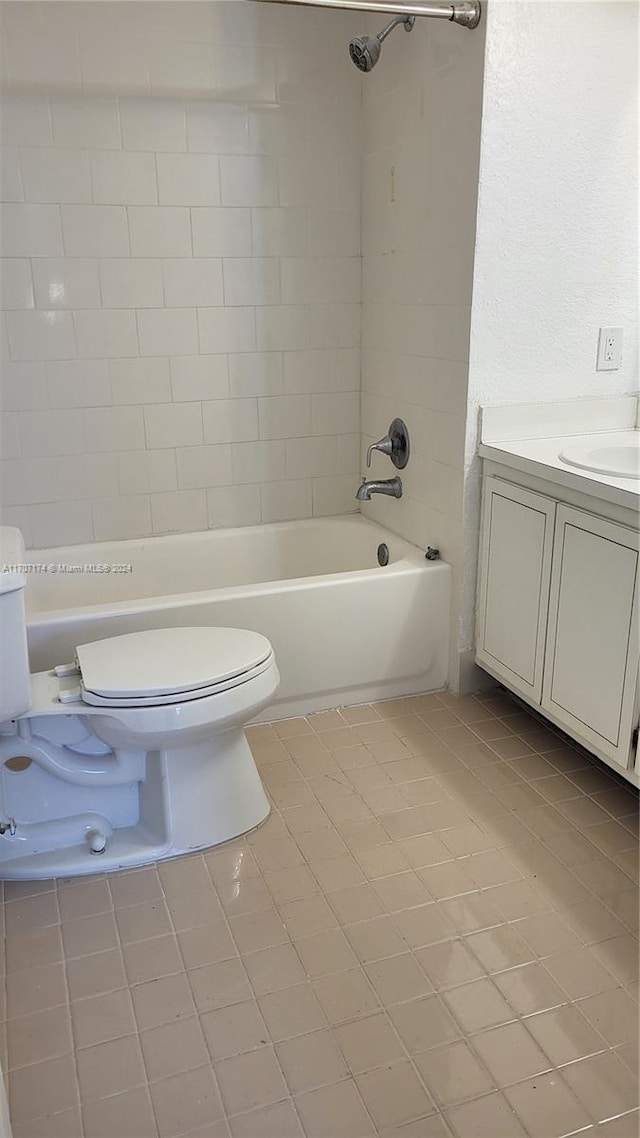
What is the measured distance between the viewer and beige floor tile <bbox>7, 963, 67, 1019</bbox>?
155 cm

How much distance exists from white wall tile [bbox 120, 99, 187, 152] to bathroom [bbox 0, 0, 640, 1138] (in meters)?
0.01

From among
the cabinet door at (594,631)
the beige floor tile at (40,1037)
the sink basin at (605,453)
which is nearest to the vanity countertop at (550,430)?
the sink basin at (605,453)

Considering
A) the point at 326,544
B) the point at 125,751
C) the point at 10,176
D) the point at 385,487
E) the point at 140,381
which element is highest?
the point at 10,176

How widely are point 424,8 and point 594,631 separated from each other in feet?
4.94

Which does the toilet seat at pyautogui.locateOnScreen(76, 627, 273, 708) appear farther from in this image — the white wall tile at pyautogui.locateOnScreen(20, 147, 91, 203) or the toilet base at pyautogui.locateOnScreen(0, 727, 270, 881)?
the white wall tile at pyautogui.locateOnScreen(20, 147, 91, 203)

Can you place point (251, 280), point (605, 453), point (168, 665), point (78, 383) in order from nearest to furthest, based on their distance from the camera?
point (168, 665) < point (605, 453) < point (78, 383) < point (251, 280)

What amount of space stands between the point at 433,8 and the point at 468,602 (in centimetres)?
151

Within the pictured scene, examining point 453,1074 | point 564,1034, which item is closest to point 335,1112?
point 453,1074

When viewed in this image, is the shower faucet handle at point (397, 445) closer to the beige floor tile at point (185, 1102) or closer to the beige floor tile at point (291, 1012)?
the beige floor tile at point (291, 1012)

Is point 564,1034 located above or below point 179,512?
below

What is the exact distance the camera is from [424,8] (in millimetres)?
2061

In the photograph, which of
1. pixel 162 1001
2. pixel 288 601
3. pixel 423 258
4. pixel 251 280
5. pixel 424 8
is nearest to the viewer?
pixel 162 1001

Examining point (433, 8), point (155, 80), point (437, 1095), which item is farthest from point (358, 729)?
point (155, 80)

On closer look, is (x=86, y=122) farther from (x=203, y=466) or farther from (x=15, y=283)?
(x=203, y=466)
